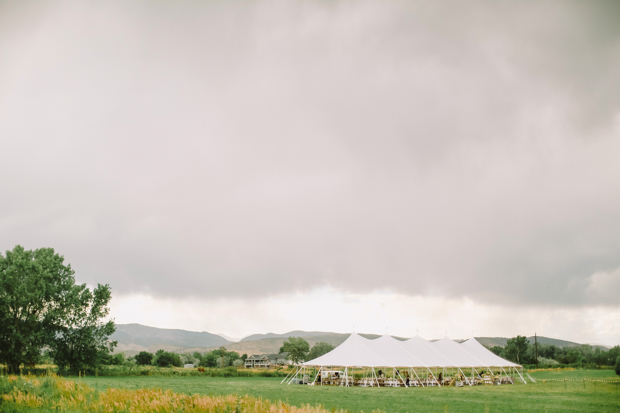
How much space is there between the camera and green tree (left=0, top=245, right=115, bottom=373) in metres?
36.2

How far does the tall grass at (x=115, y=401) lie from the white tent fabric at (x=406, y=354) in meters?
21.7

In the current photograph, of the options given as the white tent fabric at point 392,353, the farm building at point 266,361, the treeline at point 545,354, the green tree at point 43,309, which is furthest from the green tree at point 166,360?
the treeline at point 545,354

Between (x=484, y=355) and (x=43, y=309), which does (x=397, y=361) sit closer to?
(x=484, y=355)

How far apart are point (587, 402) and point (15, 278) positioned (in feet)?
142

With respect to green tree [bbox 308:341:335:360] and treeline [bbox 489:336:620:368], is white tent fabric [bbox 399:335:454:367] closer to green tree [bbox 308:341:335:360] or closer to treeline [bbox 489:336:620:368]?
treeline [bbox 489:336:620:368]

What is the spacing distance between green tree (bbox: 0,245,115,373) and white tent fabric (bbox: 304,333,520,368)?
76.8ft

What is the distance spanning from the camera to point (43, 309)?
3947 cm

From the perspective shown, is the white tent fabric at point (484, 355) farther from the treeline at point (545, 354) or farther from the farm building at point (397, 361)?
the treeline at point (545, 354)

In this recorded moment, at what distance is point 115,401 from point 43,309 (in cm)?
3298

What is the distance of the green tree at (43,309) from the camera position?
119ft

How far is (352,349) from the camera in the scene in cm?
3541

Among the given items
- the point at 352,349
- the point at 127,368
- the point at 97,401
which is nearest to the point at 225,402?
the point at 97,401

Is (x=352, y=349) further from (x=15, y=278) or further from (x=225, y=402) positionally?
(x=15, y=278)

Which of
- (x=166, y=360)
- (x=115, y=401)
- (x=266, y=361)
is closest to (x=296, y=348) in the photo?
(x=266, y=361)
